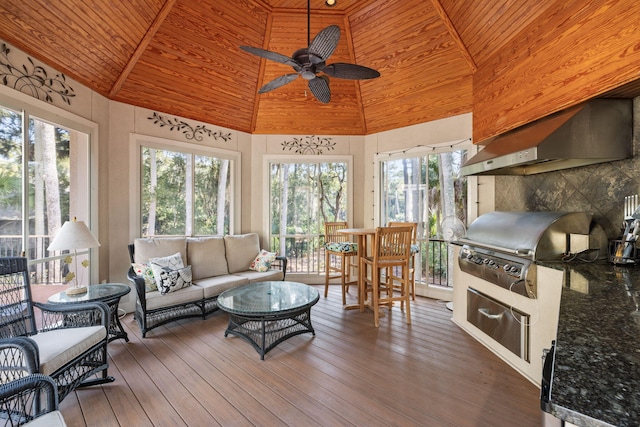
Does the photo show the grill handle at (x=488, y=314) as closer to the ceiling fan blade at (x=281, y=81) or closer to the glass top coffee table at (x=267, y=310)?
the glass top coffee table at (x=267, y=310)

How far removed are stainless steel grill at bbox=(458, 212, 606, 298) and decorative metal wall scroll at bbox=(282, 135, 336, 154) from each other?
315 cm

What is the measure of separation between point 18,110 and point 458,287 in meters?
4.65

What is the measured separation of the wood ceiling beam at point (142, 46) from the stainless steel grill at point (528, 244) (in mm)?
4048

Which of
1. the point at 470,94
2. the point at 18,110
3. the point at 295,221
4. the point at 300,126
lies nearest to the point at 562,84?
the point at 470,94

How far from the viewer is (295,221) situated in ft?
16.8

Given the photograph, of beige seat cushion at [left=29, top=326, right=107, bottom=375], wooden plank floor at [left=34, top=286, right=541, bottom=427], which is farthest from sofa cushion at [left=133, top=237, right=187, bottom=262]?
beige seat cushion at [left=29, top=326, right=107, bottom=375]

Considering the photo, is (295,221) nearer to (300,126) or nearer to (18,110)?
(300,126)

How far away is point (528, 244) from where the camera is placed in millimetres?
2205

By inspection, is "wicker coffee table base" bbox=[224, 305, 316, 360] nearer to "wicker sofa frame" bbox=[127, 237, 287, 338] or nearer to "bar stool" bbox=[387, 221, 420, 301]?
"wicker sofa frame" bbox=[127, 237, 287, 338]

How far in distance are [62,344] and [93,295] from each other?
2.83ft

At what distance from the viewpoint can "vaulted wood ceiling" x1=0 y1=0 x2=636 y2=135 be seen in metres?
2.71

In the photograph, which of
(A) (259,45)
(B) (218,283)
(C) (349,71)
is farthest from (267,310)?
(A) (259,45)

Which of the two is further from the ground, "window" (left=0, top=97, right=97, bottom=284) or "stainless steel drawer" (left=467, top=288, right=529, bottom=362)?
"window" (left=0, top=97, right=97, bottom=284)

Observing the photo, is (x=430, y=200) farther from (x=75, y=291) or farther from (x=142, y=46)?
(x=75, y=291)
